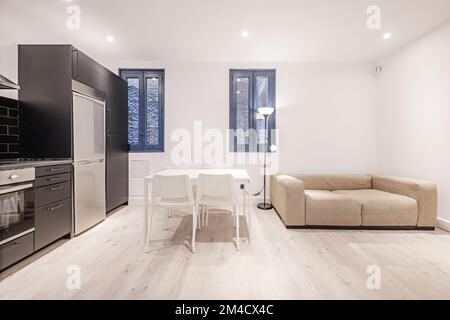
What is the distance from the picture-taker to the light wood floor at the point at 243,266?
64.4 inches

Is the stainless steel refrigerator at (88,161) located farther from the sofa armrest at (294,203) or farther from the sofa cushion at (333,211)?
the sofa cushion at (333,211)

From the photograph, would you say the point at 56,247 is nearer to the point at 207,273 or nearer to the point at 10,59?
the point at 207,273

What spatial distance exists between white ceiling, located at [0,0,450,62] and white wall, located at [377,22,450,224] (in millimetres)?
301

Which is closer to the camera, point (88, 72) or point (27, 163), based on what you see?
point (27, 163)

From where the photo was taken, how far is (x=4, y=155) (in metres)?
2.44

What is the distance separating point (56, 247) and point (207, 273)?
179cm

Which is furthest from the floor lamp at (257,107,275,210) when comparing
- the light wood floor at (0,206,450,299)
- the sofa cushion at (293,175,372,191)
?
the light wood floor at (0,206,450,299)

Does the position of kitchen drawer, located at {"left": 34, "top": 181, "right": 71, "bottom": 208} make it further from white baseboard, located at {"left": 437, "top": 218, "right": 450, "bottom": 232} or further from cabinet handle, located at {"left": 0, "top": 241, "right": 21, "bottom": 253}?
white baseboard, located at {"left": 437, "top": 218, "right": 450, "bottom": 232}

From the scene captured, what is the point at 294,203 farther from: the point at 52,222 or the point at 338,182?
the point at 52,222

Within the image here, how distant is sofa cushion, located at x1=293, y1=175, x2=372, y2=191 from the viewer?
12.3ft

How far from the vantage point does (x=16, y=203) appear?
196 centimetres

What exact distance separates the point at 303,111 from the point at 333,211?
2.08m

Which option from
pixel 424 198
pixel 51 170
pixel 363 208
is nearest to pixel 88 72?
pixel 51 170
